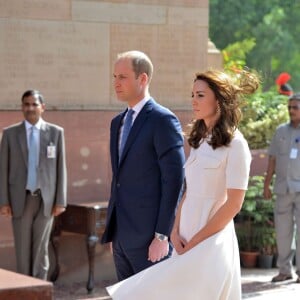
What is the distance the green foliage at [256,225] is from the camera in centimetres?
1164

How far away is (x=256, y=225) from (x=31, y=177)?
3281 mm

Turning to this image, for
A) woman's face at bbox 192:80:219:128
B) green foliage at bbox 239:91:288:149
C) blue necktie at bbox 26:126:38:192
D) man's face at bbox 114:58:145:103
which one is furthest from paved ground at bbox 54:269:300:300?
woman's face at bbox 192:80:219:128

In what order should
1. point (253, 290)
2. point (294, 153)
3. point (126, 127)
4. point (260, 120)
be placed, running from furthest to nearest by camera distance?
point (260, 120) < point (294, 153) < point (253, 290) < point (126, 127)

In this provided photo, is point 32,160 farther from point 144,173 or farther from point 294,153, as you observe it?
point 144,173

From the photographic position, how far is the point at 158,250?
5871mm

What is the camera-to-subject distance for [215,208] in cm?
547

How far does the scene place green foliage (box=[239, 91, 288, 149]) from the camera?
44.6 ft

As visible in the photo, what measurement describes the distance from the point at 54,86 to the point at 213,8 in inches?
774

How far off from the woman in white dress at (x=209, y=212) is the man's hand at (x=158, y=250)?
27 cm

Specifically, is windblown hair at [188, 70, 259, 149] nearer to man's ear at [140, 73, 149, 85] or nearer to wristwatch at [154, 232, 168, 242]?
man's ear at [140, 73, 149, 85]

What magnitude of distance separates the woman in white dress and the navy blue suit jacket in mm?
310

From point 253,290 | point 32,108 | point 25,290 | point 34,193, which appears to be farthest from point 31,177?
point 25,290

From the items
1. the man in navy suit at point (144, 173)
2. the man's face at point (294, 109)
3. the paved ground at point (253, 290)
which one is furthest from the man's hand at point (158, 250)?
the man's face at point (294, 109)

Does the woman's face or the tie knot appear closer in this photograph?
the woman's face
